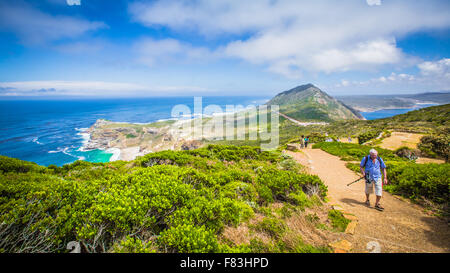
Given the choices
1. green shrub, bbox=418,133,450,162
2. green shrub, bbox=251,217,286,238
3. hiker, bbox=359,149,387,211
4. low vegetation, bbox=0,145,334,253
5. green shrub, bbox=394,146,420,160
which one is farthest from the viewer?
green shrub, bbox=394,146,420,160

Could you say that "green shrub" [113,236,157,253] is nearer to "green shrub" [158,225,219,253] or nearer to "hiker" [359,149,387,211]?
"green shrub" [158,225,219,253]

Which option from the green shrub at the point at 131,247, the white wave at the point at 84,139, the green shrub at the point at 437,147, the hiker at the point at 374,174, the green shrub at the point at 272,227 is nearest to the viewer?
the green shrub at the point at 131,247

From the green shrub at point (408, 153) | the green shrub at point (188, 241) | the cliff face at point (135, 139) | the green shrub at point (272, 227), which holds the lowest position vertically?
the cliff face at point (135, 139)

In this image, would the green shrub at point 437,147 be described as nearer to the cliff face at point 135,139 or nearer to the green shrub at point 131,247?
the green shrub at point 131,247

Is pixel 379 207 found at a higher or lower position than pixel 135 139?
higher

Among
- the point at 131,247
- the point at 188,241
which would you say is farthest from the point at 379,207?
the point at 131,247

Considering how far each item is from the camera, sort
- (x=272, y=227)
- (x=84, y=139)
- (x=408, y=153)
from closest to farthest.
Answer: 1. (x=272, y=227)
2. (x=408, y=153)
3. (x=84, y=139)

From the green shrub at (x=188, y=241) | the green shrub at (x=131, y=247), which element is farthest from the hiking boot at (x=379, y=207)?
the green shrub at (x=131, y=247)

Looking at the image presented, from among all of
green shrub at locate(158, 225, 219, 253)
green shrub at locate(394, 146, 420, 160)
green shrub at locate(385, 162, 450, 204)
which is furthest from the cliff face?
green shrub at locate(158, 225, 219, 253)

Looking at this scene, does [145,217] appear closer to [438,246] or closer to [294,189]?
[294,189]

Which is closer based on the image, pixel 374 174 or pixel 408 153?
pixel 374 174

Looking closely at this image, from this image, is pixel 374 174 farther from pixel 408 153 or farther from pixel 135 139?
pixel 135 139

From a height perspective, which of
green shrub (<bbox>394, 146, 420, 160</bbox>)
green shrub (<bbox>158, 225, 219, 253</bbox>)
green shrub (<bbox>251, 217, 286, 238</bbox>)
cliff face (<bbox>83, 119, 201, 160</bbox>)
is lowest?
cliff face (<bbox>83, 119, 201, 160</bbox>)
